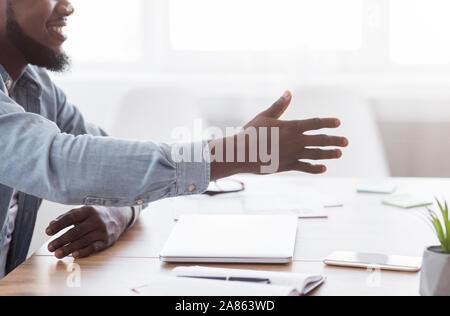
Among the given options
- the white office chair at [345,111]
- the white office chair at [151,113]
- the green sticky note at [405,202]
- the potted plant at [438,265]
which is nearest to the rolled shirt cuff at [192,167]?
the potted plant at [438,265]

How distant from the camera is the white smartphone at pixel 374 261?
990mm

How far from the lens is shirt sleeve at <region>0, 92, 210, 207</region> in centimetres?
95

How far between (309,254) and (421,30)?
1.90 metres

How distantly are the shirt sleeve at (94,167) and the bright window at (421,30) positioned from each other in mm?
1984

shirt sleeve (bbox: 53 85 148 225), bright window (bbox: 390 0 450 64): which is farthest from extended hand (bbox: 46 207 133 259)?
bright window (bbox: 390 0 450 64)

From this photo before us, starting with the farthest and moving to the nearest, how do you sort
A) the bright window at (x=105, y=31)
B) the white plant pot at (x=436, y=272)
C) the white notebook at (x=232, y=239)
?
the bright window at (x=105, y=31), the white notebook at (x=232, y=239), the white plant pot at (x=436, y=272)

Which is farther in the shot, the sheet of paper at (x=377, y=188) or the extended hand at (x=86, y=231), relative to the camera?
the sheet of paper at (x=377, y=188)

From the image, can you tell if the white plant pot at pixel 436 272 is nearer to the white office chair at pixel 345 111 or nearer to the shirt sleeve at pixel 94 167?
the shirt sleeve at pixel 94 167

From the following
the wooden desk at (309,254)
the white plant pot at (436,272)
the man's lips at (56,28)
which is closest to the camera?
the white plant pot at (436,272)

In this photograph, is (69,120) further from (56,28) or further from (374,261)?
(374,261)

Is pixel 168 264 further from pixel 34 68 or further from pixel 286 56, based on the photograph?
pixel 286 56

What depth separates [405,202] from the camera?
145cm

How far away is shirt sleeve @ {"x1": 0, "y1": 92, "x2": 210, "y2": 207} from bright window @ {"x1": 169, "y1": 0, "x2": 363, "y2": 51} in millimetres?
1875

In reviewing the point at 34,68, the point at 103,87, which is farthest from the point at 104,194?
the point at 103,87
